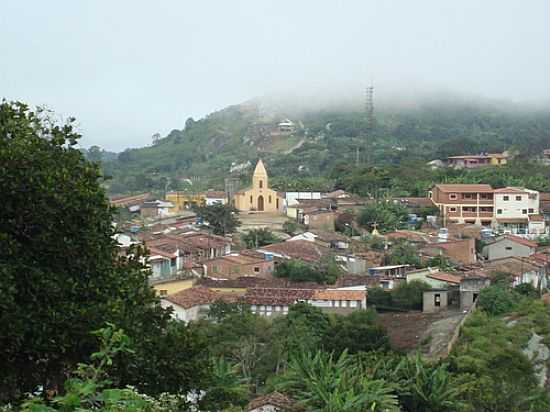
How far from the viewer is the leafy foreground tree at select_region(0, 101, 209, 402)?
7684 mm

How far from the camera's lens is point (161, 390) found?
838 cm

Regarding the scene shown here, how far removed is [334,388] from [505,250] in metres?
21.1

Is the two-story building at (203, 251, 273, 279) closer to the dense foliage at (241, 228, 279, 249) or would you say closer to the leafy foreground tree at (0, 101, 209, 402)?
the dense foliage at (241, 228, 279, 249)

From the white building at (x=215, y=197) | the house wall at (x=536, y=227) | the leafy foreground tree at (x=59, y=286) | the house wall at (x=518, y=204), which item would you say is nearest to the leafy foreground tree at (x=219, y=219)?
the white building at (x=215, y=197)

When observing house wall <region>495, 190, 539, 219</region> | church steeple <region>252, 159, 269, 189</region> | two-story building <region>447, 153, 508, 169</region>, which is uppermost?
two-story building <region>447, 153, 508, 169</region>

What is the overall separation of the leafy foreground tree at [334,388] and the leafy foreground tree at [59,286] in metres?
3.38

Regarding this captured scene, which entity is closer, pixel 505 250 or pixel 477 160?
pixel 505 250

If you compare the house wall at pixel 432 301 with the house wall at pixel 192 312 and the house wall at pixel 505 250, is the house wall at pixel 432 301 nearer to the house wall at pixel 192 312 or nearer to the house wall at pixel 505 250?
the house wall at pixel 192 312

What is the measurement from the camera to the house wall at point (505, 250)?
103 ft

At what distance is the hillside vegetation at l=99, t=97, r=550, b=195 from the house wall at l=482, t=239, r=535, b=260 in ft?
45.9

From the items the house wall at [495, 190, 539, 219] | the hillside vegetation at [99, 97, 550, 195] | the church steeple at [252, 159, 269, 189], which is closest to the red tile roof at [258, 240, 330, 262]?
the house wall at [495, 190, 539, 219]

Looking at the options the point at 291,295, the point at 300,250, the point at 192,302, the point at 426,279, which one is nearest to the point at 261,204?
the point at 300,250

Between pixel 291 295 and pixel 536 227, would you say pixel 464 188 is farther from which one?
pixel 291 295

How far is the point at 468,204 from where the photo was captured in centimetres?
4138
